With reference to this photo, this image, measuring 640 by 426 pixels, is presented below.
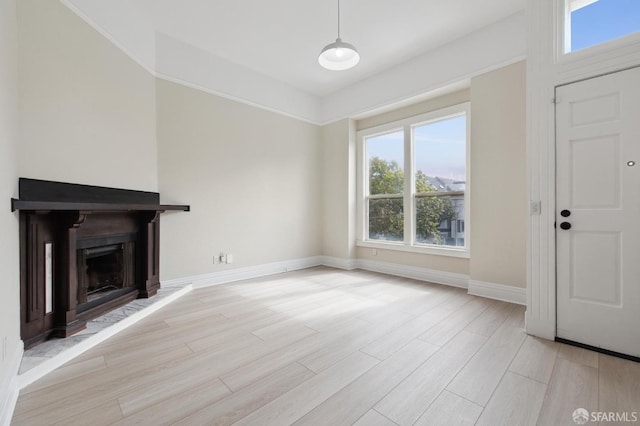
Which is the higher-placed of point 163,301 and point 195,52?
point 195,52

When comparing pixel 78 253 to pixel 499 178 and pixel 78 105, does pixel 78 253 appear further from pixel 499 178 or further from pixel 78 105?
pixel 499 178

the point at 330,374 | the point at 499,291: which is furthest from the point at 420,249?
the point at 330,374

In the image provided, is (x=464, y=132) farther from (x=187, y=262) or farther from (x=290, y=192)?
(x=187, y=262)

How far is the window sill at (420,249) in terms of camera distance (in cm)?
390

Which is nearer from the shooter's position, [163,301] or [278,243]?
[163,301]

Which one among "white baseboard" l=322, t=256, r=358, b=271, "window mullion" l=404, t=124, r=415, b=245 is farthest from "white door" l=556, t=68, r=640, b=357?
"white baseboard" l=322, t=256, r=358, b=271

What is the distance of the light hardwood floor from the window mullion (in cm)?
169

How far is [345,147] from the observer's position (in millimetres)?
5223

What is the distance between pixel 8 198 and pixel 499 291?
458 centimetres

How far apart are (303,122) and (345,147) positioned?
955 mm

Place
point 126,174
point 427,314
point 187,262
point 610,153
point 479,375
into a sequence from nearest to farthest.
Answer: point 479,375 → point 610,153 → point 427,314 → point 126,174 → point 187,262

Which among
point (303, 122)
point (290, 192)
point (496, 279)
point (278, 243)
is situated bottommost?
point (496, 279)

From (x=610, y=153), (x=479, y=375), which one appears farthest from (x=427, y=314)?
(x=610, y=153)

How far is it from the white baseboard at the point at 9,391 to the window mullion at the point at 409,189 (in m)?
4.40
